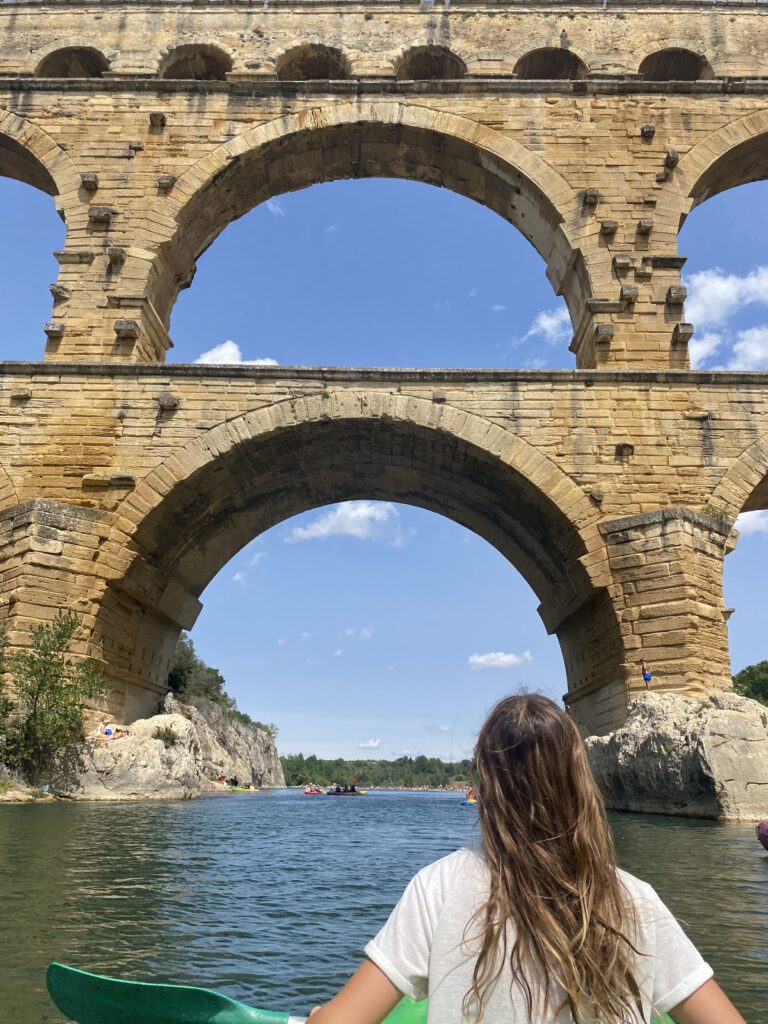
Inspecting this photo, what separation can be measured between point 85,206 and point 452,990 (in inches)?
660

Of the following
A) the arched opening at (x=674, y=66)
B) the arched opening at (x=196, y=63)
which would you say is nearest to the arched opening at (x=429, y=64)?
the arched opening at (x=196, y=63)

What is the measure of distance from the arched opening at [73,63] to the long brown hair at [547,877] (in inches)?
790

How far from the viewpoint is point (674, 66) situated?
18.5 metres

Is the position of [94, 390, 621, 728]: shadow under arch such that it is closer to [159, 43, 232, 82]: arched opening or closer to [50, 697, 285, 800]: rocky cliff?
[50, 697, 285, 800]: rocky cliff

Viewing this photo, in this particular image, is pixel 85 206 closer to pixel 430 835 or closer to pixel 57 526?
pixel 57 526

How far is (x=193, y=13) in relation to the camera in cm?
1789

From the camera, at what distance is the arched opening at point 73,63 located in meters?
17.9

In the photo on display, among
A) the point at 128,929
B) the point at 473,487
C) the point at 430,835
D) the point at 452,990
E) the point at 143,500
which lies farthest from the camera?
the point at 473,487

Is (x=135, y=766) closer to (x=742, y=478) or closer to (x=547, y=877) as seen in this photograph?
(x=742, y=478)

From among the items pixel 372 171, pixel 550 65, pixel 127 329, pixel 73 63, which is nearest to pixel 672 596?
pixel 127 329

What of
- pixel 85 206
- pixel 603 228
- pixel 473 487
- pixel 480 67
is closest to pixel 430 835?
pixel 473 487

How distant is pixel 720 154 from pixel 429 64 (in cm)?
752

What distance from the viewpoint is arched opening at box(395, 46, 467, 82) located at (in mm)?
17641

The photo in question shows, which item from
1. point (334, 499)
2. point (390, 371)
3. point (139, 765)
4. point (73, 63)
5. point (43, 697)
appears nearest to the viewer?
point (43, 697)
